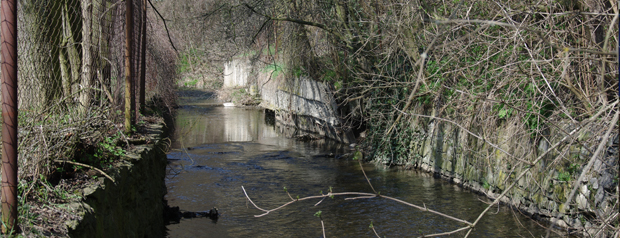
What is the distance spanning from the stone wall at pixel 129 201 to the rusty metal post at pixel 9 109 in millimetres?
419

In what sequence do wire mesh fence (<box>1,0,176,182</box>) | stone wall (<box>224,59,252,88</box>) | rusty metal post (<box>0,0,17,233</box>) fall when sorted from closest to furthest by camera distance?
1. rusty metal post (<box>0,0,17,233</box>)
2. wire mesh fence (<box>1,0,176,182</box>)
3. stone wall (<box>224,59,252,88</box>)

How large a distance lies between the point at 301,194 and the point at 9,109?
762cm

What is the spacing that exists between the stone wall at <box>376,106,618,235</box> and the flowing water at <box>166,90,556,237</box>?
355 mm

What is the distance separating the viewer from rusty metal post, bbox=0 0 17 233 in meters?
2.80

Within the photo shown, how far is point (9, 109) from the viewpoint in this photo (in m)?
2.83

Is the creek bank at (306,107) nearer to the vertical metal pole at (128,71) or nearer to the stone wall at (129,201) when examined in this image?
the vertical metal pole at (128,71)

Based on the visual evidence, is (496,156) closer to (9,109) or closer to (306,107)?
(9,109)

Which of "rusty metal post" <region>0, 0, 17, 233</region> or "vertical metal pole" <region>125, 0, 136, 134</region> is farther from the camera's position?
"vertical metal pole" <region>125, 0, 136, 134</region>

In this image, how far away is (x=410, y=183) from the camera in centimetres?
1109

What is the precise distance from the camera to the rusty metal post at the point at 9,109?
2.80 meters

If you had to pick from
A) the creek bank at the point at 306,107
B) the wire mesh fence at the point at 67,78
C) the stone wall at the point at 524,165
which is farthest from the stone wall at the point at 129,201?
the creek bank at the point at 306,107

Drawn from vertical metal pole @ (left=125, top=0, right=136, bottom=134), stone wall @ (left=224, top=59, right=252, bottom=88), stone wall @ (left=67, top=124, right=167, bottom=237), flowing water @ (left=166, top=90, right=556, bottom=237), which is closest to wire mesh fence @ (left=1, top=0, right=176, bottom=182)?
vertical metal pole @ (left=125, top=0, right=136, bottom=134)

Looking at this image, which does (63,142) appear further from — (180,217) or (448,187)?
(448,187)

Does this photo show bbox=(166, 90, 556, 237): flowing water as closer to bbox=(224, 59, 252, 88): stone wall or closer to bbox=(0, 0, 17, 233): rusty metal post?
bbox=(0, 0, 17, 233): rusty metal post
